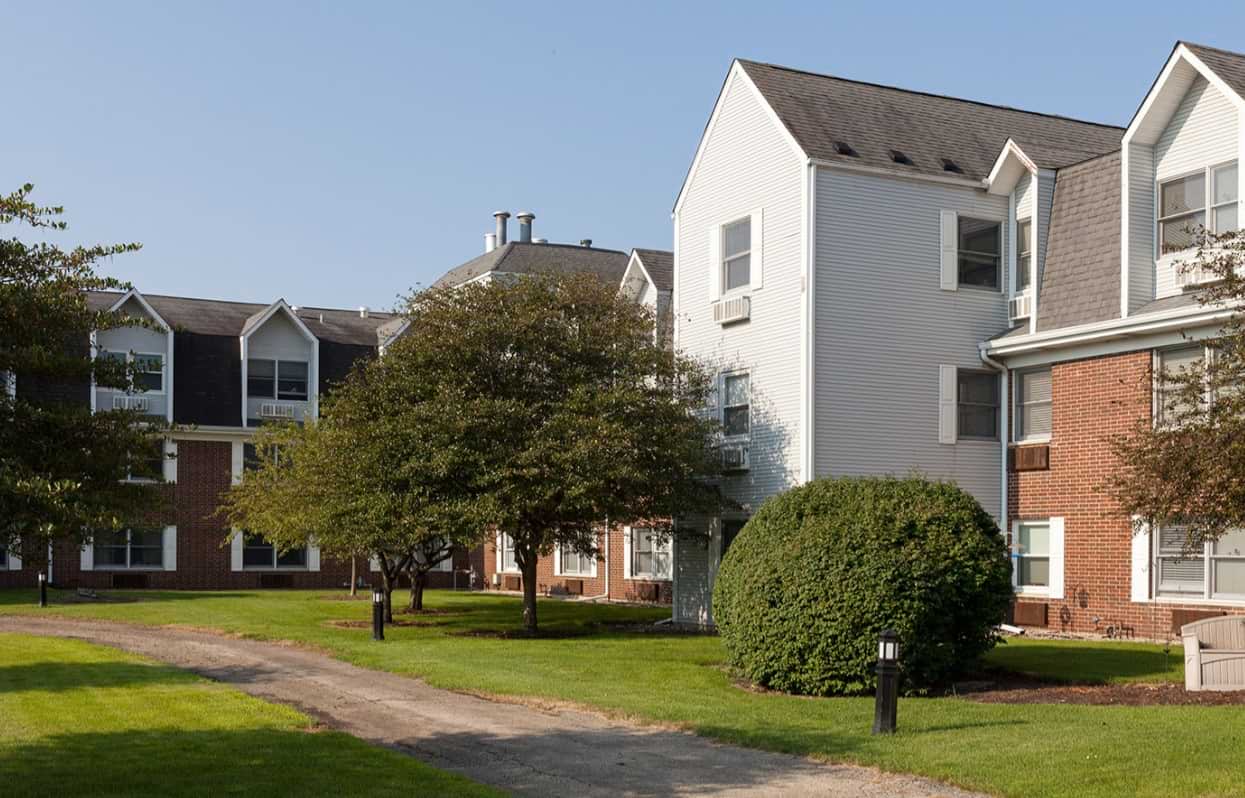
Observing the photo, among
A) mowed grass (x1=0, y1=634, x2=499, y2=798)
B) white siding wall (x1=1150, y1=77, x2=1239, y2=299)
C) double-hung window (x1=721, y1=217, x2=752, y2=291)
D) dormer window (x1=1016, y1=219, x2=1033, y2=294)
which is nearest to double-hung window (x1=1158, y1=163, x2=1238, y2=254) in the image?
white siding wall (x1=1150, y1=77, x2=1239, y2=299)

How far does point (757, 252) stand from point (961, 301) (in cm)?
391

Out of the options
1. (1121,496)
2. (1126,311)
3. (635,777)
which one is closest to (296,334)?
(1126,311)

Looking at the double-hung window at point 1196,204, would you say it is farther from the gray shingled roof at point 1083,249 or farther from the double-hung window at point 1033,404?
the double-hung window at point 1033,404

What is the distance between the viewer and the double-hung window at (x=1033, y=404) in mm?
26094

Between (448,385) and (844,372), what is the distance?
7.06 meters

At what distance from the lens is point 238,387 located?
147 ft

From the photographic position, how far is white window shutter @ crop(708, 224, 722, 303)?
28297 mm

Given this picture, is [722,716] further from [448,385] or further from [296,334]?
[296,334]

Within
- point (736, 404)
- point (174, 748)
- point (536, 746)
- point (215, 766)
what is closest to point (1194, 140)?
point (736, 404)

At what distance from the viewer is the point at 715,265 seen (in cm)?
2839

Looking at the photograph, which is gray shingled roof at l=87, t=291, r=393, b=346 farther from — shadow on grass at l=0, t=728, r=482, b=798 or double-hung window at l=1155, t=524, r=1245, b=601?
shadow on grass at l=0, t=728, r=482, b=798

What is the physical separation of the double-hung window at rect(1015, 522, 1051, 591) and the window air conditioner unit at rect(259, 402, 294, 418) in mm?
25436

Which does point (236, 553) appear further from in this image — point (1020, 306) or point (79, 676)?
point (1020, 306)

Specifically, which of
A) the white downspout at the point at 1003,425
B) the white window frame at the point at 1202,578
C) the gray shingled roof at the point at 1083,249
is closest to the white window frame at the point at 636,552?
the white downspout at the point at 1003,425
